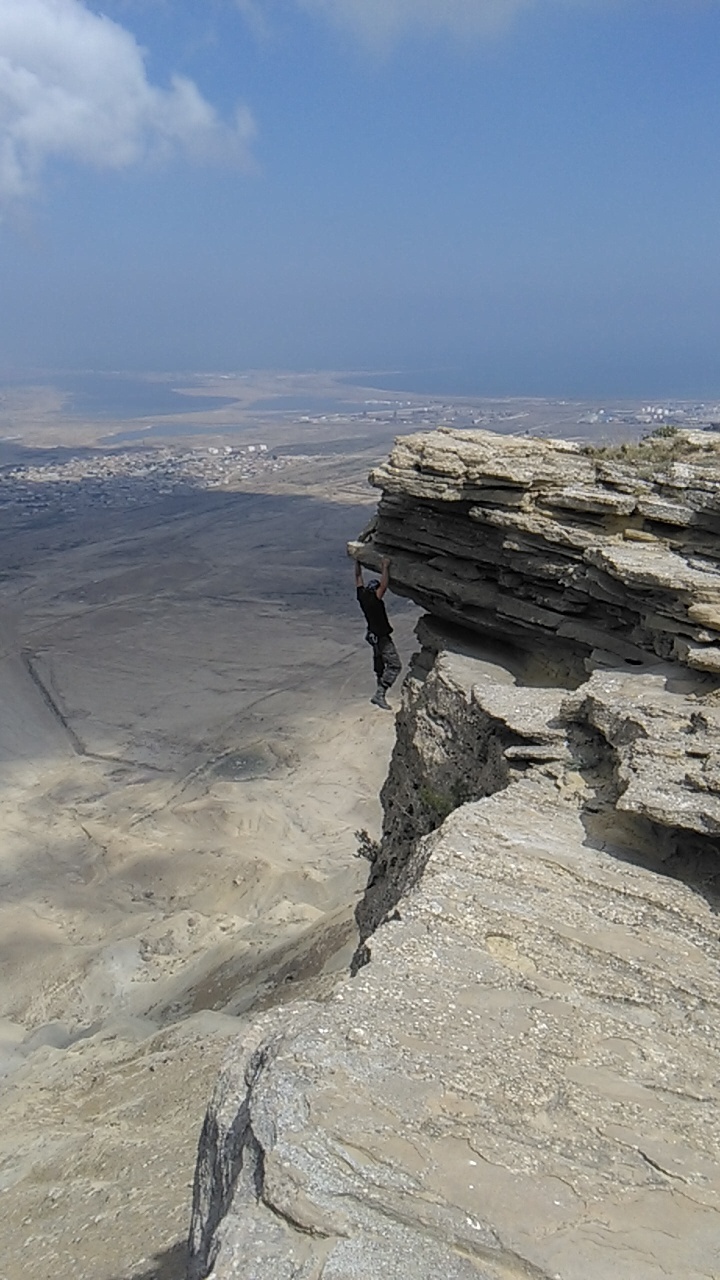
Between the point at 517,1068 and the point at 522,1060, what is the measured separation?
0.20 feet

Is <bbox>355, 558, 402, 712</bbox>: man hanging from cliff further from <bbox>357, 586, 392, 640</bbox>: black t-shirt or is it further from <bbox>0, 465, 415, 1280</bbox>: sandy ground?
<bbox>0, 465, 415, 1280</bbox>: sandy ground

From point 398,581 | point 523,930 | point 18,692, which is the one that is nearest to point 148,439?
point 18,692

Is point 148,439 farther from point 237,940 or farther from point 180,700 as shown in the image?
point 237,940

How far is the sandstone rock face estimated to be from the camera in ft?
30.3

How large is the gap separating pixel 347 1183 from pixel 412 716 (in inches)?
302

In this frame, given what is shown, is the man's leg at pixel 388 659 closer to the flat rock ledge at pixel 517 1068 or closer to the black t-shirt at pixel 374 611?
the black t-shirt at pixel 374 611

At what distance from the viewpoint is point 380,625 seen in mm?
13391

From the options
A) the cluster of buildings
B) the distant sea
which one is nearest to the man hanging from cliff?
the cluster of buildings

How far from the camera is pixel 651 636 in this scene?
9562 mm

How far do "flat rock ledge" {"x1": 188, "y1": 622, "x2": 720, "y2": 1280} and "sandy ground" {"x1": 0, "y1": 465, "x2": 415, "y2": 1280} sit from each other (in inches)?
108

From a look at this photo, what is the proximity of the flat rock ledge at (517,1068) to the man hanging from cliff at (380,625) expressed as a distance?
18.6ft

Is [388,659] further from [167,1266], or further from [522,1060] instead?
[522,1060]

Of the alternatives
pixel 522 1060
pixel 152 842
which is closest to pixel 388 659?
pixel 522 1060

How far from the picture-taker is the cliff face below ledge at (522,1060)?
3.73 meters
